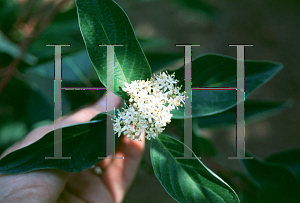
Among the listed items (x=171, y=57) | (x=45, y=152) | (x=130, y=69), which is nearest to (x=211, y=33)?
(x=171, y=57)

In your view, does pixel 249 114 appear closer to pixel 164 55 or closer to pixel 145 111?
pixel 164 55

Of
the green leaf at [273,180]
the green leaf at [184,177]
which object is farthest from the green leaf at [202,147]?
the green leaf at [184,177]

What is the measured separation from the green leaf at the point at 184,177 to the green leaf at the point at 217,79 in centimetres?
12

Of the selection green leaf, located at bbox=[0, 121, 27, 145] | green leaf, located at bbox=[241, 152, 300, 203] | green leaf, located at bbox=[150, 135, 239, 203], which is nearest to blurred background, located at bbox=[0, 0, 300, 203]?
green leaf, located at bbox=[0, 121, 27, 145]

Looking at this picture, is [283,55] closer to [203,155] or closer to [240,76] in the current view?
[203,155]

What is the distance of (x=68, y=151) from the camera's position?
29.8 inches

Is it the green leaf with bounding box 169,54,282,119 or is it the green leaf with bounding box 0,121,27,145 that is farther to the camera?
the green leaf with bounding box 0,121,27,145

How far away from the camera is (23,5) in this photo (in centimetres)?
134

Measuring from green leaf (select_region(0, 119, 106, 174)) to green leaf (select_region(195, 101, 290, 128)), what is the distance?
0.56 metres

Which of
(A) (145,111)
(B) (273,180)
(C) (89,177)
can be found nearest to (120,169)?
(C) (89,177)

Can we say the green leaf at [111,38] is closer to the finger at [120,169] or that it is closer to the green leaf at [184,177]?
the green leaf at [184,177]

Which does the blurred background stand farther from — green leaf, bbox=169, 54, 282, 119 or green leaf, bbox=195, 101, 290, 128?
green leaf, bbox=169, 54, 282, 119

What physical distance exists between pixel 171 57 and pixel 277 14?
156 centimetres

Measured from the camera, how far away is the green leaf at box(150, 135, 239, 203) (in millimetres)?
694
